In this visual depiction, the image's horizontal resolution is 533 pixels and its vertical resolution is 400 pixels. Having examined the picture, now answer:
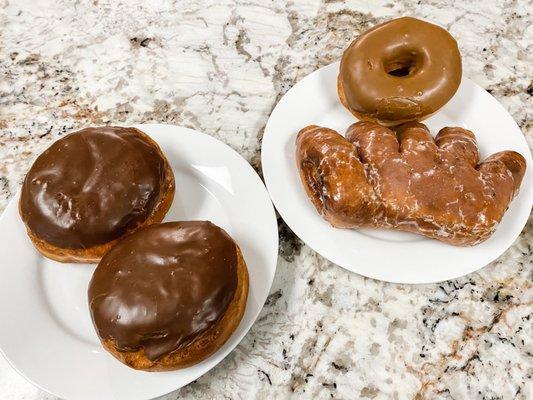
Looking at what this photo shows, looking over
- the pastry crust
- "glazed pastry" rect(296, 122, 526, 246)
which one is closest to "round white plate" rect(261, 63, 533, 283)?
"glazed pastry" rect(296, 122, 526, 246)

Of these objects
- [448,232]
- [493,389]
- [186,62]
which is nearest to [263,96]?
[186,62]

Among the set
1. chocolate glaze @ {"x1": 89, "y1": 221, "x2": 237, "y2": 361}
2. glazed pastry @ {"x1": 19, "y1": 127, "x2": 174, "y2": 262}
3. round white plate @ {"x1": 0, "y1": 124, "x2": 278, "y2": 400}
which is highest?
glazed pastry @ {"x1": 19, "y1": 127, "x2": 174, "y2": 262}

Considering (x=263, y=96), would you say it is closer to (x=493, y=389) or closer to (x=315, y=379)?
(x=315, y=379)

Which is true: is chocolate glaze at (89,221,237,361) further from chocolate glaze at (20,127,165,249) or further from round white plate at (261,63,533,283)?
round white plate at (261,63,533,283)

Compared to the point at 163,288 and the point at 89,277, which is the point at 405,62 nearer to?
the point at 163,288

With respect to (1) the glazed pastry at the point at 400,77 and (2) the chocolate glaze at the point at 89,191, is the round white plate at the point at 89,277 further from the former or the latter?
(1) the glazed pastry at the point at 400,77

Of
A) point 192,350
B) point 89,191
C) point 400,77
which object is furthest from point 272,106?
point 192,350

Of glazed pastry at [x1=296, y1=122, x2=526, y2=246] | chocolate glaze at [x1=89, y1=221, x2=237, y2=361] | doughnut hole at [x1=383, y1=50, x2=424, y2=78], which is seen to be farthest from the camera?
doughnut hole at [x1=383, y1=50, x2=424, y2=78]
